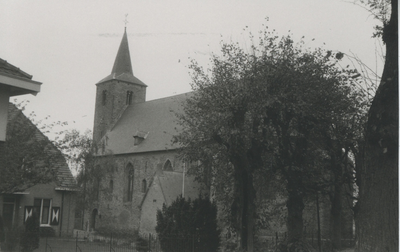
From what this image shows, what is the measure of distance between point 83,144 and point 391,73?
3044cm

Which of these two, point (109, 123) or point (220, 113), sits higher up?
point (109, 123)

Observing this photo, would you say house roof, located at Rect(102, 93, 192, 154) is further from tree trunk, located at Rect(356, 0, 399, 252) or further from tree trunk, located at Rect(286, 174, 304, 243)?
tree trunk, located at Rect(356, 0, 399, 252)

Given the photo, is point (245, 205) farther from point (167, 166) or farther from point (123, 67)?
point (123, 67)

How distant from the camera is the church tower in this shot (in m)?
50.7

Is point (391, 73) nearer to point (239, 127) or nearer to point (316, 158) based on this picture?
point (239, 127)

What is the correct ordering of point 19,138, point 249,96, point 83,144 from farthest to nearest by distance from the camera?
point 83,144 < point 19,138 < point 249,96

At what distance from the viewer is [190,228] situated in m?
19.0

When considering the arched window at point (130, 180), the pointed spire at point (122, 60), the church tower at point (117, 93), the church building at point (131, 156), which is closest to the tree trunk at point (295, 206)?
the church building at point (131, 156)

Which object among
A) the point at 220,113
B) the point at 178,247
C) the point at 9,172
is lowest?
the point at 178,247

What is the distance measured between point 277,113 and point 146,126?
29.6m

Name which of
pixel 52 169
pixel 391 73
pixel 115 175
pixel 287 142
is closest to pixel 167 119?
pixel 115 175

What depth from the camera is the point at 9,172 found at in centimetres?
1584

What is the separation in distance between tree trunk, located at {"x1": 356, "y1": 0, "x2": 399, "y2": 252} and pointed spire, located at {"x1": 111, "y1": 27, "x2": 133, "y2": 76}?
151 ft

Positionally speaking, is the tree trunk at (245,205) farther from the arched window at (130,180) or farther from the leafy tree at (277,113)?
the arched window at (130,180)
